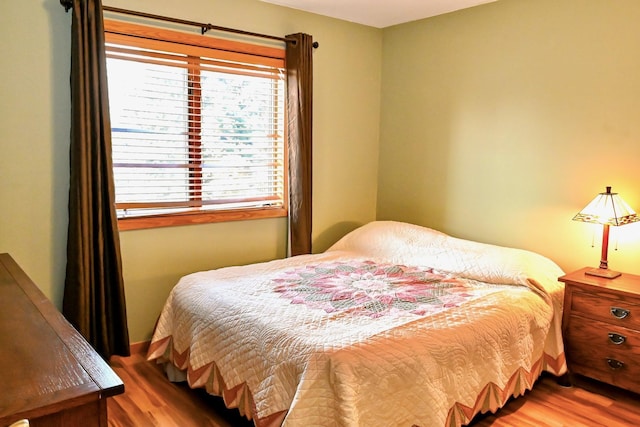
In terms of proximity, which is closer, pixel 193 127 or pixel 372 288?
pixel 372 288

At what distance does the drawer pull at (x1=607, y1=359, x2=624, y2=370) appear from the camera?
8.71 feet

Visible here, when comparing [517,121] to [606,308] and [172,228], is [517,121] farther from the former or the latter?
[172,228]

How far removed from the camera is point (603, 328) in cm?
270

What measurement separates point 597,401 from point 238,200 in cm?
244

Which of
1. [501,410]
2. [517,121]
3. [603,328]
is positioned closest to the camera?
[501,410]

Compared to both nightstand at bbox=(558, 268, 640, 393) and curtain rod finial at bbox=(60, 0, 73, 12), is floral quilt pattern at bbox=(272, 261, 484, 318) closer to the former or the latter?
nightstand at bbox=(558, 268, 640, 393)

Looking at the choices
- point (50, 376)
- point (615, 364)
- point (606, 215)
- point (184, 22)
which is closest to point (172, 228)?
point (184, 22)

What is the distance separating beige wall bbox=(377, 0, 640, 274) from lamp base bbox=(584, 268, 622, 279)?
163 mm

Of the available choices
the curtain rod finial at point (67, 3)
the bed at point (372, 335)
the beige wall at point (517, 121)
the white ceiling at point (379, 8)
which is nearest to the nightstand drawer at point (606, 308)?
the bed at point (372, 335)

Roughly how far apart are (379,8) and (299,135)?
106 cm

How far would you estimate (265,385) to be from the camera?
210cm

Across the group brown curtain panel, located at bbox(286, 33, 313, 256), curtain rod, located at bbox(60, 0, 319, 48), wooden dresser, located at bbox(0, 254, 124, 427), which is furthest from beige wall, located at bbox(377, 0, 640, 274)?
wooden dresser, located at bbox(0, 254, 124, 427)

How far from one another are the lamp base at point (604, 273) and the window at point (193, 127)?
2.04 meters

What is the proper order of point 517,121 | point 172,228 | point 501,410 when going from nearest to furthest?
point 501,410
point 172,228
point 517,121
